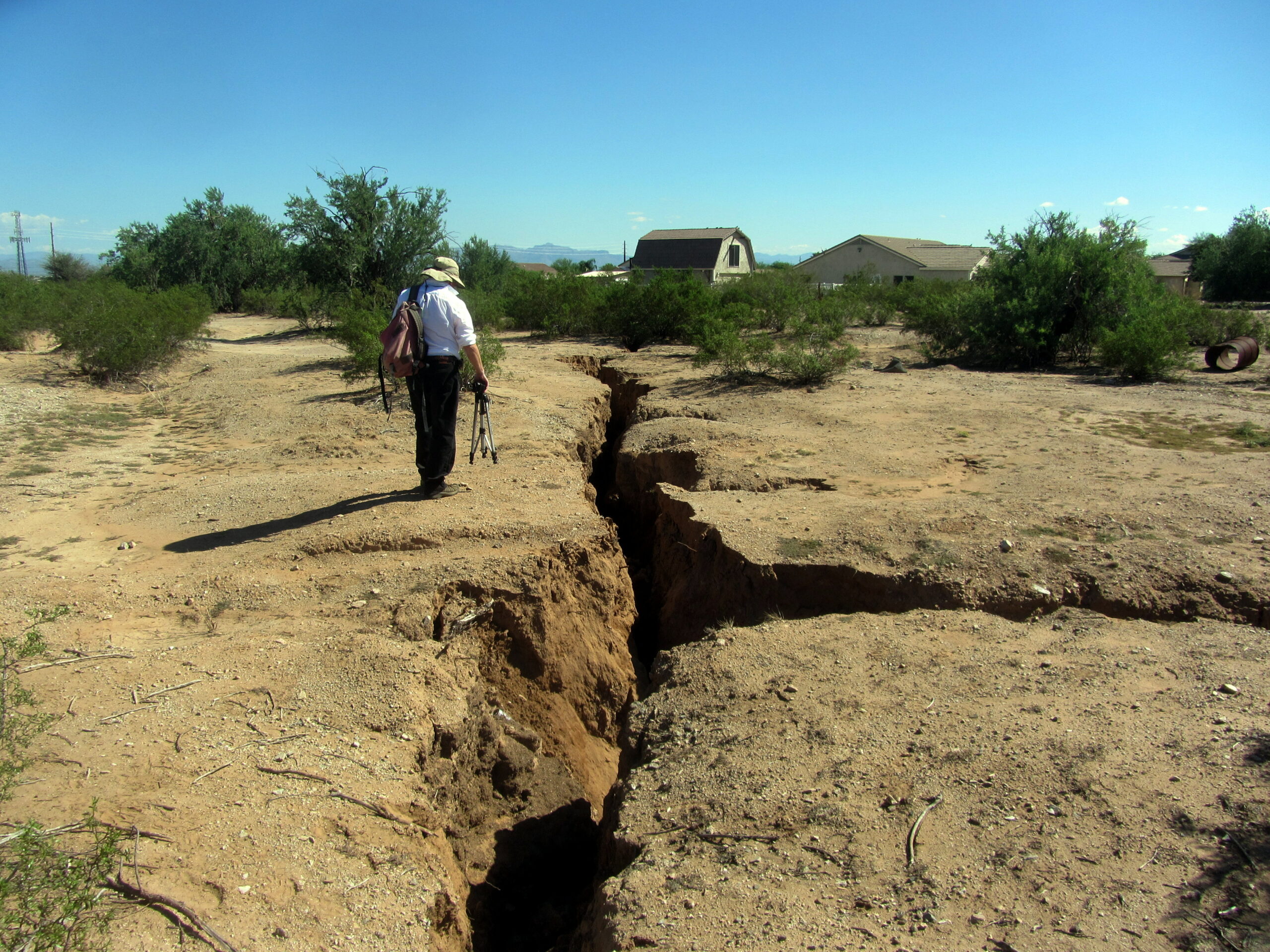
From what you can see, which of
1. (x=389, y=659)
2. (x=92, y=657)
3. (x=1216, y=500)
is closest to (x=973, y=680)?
(x=389, y=659)

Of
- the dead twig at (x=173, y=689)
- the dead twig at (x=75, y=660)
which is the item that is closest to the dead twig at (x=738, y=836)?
the dead twig at (x=173, y=689)

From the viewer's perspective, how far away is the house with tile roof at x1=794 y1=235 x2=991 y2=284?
34.8 metres

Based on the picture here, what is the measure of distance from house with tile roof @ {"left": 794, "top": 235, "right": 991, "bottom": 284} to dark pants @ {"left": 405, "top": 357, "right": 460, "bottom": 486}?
99.7ft

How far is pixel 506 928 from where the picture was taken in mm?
3500

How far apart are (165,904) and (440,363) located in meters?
3.58

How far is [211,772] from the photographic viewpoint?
291 centimetres

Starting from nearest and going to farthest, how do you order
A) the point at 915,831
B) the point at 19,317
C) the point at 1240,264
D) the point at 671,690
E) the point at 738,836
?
the point at 915,831 → the point at 738,836 → the point at 671,690 → the point at 19,317 → the point at 1240,264

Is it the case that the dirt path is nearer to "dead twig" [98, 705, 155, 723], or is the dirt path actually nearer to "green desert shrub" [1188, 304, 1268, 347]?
"dead twig" [98, 705, 155, 723]

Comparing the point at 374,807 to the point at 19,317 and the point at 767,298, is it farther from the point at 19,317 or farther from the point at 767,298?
the point at 19,317

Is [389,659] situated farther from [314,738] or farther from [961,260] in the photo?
[961,260]

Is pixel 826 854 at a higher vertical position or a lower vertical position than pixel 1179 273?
lower

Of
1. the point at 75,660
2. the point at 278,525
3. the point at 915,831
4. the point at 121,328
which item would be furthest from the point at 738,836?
the point at 121,328

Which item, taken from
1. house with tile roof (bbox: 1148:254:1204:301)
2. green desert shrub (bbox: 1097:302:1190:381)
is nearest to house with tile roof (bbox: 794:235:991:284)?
house with tile roof (bbox: 1148:254:1204:301)

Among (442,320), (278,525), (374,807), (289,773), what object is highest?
(442,320)
